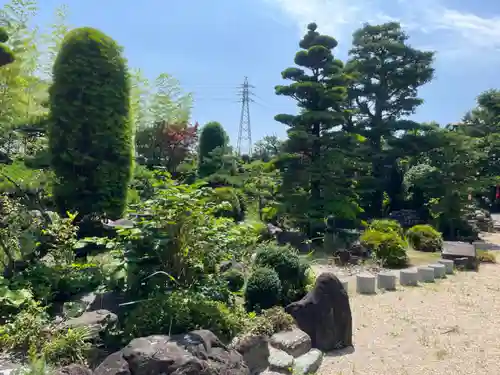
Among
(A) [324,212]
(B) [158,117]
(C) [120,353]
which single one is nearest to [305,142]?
(A) [324,212]

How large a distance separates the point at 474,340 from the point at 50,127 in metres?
6.33

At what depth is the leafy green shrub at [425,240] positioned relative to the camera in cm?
1091

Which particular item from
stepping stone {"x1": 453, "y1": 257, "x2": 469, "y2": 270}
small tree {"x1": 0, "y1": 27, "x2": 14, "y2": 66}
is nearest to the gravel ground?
stepping stone {"x1": 453, "y1": 257, "x2": 469, "y2": 270}

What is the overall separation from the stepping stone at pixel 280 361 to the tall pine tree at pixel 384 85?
1325 cm

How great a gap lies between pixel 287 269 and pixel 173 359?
258cm

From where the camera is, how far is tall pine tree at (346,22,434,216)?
54.9 ft

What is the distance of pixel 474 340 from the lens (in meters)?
4.96

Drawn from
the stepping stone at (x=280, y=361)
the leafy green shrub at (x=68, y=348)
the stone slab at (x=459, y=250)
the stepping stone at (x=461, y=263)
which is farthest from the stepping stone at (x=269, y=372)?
the stone slab at (x=459, y=250)

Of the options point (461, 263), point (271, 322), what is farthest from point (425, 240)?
point (271, 322)

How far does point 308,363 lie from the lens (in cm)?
394

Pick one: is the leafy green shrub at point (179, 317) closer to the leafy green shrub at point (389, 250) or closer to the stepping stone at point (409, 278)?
the stepping stone at point (409, 278)

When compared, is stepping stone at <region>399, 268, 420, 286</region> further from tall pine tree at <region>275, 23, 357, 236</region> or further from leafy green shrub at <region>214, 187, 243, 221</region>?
A: leafy green shrub at <region>214, 187, 243, 221</region>

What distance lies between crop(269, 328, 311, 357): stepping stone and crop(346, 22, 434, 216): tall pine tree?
504 inches

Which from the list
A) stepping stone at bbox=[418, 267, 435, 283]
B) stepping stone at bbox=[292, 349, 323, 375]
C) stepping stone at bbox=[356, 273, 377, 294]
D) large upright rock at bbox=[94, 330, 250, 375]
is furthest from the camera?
stepping stone at bbox=[418, 267, 435, 283]
